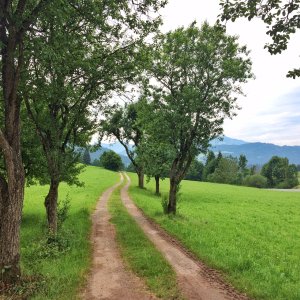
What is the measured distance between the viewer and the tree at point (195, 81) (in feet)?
87.9

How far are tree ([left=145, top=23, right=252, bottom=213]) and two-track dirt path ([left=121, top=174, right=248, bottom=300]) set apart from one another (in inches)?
406

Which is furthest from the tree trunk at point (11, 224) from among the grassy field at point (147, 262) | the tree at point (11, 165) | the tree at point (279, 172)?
the tree at point (279, 172)

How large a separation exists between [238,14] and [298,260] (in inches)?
592

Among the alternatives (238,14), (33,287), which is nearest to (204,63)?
(238,14)

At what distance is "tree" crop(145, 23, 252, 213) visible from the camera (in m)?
26.8

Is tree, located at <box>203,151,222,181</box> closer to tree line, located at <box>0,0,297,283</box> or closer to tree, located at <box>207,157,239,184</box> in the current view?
tree, located at <box>207,157,239,184</box>

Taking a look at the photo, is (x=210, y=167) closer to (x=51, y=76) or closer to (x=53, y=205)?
(x=53, y=205)

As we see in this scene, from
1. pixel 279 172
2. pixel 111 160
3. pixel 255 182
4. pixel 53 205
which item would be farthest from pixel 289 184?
pixel 53 205

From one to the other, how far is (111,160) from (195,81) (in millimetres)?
111979

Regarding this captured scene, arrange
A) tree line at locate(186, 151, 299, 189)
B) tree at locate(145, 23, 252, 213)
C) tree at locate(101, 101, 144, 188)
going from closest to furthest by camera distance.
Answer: tree at locate(145, 23, 252, 213) < tree at locate(101, 101, 144, 188) < tree line at locate(186, 151, 299, 189)

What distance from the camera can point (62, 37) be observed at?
480 inches

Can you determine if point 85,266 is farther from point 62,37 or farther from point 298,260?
point 298,260

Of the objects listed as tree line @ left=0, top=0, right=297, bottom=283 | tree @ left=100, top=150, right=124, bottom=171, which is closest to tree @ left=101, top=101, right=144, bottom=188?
tree line @ left=0, top=0, right=297, bottom=283

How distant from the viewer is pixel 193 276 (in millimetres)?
13539
